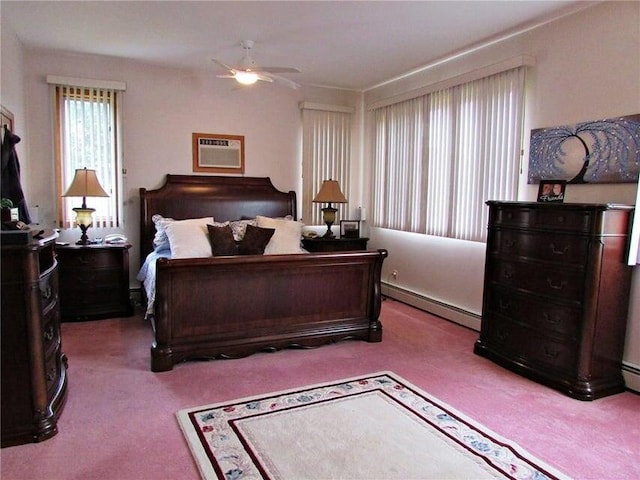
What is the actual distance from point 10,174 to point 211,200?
6.78ft

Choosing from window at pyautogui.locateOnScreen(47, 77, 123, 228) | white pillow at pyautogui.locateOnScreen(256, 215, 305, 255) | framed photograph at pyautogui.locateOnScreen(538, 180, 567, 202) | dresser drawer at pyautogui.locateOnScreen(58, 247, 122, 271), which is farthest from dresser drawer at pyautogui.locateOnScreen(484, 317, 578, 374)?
window at pyautogui.locateOnScreen(47, 77, 123, 228)

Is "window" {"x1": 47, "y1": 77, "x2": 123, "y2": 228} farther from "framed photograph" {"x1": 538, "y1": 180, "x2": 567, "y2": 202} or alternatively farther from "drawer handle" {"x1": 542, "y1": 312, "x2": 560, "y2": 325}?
"drawer handle" {"x1": 542, "y1": 312, "x2": 560, "y2": 325}

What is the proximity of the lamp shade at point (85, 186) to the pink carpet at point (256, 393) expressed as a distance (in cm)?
131

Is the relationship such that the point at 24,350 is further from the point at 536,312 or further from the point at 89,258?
the point at 536,312

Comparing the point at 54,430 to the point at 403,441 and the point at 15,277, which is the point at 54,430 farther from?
the point at 403,441

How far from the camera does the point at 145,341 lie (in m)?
3.87

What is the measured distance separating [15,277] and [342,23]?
3.03 m

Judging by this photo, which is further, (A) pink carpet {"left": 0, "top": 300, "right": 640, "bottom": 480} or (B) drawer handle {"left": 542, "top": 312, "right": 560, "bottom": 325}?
(B) drawer handle {"left": 542, "top": 312, "right": 560, "bottom": 325}

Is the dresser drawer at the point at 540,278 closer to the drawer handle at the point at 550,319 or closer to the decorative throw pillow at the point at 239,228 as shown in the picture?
the drawer handle at the point at 550,319

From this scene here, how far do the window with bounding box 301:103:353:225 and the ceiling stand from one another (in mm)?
989

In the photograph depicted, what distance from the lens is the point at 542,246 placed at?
313 cm

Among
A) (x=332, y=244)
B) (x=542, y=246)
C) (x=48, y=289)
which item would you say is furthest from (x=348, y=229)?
(x=48, y=289)

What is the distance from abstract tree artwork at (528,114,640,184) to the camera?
3.02m

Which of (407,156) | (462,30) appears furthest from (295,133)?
→ (462,30)
